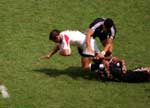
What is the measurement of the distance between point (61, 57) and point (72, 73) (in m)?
1.24

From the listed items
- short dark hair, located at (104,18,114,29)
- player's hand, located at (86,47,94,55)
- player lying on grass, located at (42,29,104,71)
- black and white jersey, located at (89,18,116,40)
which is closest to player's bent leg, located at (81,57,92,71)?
player lying on grass, located at (42,29,104,71)

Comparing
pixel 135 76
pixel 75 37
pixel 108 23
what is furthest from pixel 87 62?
pixel 135 76

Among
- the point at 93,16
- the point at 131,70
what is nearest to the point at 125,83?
the point at 131,70

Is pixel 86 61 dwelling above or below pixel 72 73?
above

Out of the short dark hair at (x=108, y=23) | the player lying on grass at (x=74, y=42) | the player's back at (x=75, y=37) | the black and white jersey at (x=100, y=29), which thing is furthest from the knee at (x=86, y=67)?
the short dark hair at (x=108, y=23)

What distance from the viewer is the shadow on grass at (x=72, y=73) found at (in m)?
13.0

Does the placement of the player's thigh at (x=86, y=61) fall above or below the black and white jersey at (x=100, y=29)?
below

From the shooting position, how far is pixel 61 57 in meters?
14.3

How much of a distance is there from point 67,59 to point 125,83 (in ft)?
7.96

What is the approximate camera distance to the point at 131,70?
12.6m

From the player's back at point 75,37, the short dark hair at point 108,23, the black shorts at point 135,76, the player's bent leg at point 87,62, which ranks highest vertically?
the short dark hair at point 108,23

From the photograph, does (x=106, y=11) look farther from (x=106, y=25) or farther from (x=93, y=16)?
(x=106, y=25)

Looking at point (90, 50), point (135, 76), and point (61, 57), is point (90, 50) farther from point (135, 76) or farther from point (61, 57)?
point (61, 57)

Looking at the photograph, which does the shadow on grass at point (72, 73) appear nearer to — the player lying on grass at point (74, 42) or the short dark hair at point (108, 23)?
the player lying on grass at point (74, 42)
